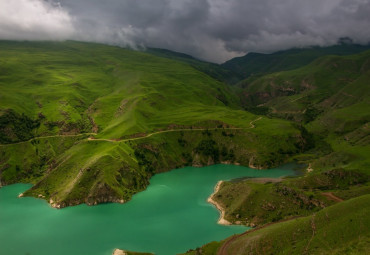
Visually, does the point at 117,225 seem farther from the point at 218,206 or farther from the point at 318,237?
the point at 318,237

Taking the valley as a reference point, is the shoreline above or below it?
below

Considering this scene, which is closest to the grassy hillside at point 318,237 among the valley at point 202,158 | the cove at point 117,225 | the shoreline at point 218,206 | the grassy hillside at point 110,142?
the valley at point 202,158

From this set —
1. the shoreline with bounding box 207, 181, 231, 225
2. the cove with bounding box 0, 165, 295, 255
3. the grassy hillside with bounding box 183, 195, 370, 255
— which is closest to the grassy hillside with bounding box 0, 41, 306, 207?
the cove with bounding box 0, 165, 295, 255

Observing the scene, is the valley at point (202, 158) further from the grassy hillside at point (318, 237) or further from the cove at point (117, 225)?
the cove at point (117, 225)

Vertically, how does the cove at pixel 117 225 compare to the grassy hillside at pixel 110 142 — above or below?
below

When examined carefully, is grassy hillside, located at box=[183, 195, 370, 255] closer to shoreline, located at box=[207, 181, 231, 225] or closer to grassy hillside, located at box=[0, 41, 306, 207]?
shoreline, located at box=[207, 181, 231, 225]
